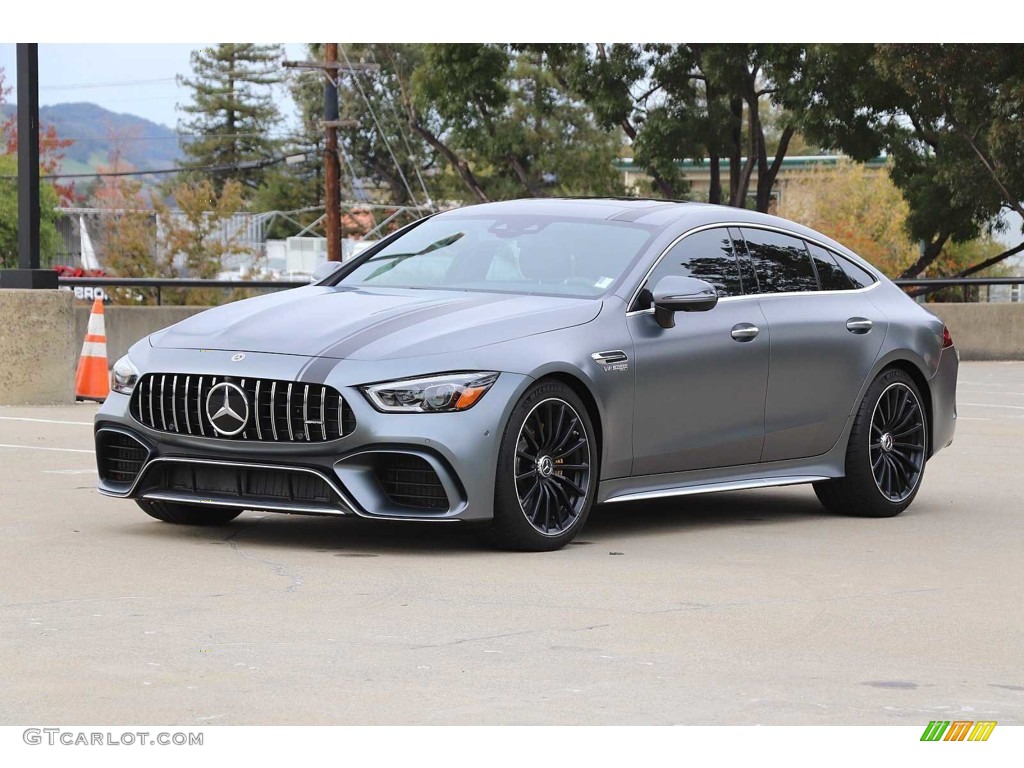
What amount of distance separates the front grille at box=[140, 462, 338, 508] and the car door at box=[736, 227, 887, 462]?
2.59 meters

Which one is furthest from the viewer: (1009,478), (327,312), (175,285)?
(175,285)

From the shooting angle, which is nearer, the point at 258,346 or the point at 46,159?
the point at 258,346

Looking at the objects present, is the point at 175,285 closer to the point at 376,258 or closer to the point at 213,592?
the point at 376,258

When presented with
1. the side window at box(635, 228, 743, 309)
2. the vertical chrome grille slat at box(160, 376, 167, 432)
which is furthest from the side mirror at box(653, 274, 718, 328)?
the vertical chrome grille slat at box(160, 376, 167, 432)

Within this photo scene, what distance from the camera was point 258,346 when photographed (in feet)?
25.8

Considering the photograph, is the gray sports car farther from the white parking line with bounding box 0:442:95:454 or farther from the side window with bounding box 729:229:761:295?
the white parking line with bounding box 0:442:95:454

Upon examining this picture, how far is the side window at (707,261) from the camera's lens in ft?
29.3

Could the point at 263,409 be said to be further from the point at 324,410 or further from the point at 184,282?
the point at 184,282

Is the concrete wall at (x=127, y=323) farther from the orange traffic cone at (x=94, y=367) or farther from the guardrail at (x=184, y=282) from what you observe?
the orange traffic cone at (x=94, y=367)

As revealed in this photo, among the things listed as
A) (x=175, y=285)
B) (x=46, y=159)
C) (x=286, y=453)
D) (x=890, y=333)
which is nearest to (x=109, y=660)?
(x=286, y=453)

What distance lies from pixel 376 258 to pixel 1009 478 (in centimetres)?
466

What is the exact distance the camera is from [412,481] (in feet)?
25.1

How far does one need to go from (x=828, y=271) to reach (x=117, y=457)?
13.0 feet
